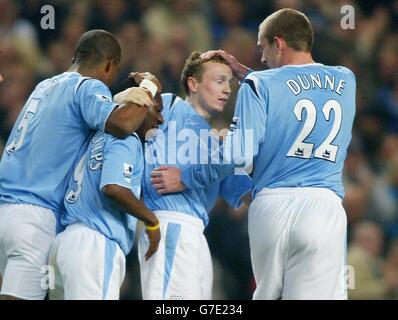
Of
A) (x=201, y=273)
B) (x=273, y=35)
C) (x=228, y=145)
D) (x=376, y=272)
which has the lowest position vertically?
(x=376, y=272)

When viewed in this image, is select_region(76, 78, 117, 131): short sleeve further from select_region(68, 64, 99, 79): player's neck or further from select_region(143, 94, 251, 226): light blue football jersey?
select_region(143, 94, 251, 226): light blue football jersey

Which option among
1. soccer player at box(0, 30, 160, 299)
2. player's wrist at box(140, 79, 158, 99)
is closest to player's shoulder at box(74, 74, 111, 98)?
soccer player at box(0, 30, 160, 299)

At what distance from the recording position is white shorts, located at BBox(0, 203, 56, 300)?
5402 millimetres

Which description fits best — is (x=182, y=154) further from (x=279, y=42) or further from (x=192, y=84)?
(x=279, y=42)

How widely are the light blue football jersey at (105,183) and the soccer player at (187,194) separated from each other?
23 centimetres

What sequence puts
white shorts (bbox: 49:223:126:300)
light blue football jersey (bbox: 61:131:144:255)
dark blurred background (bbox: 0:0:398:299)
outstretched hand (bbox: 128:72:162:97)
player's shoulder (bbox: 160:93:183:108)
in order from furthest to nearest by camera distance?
dark blurred background (bbox: 0:0:398:299)
player's shoulder (bbox: 160:93:183:108)
outstretched hand (bbox: 128:72:162:97)
light blue football jersey (bbox: 61:131:144:255)
white shorts (bbox: 49:223:126:300)

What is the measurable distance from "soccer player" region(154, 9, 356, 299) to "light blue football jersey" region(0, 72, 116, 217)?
0.59 metres

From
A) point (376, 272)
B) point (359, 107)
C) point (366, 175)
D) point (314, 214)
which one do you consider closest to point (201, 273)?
point (314, 214)

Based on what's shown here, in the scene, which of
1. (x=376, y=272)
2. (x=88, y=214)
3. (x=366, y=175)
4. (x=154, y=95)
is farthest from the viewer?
(x=366, y=175)

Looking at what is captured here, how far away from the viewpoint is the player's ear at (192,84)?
6.04 meters

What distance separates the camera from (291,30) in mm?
5750

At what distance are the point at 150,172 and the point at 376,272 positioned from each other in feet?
8.99

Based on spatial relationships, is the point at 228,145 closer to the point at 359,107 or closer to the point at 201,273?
the point at 201,273

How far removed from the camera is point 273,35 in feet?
18.9
